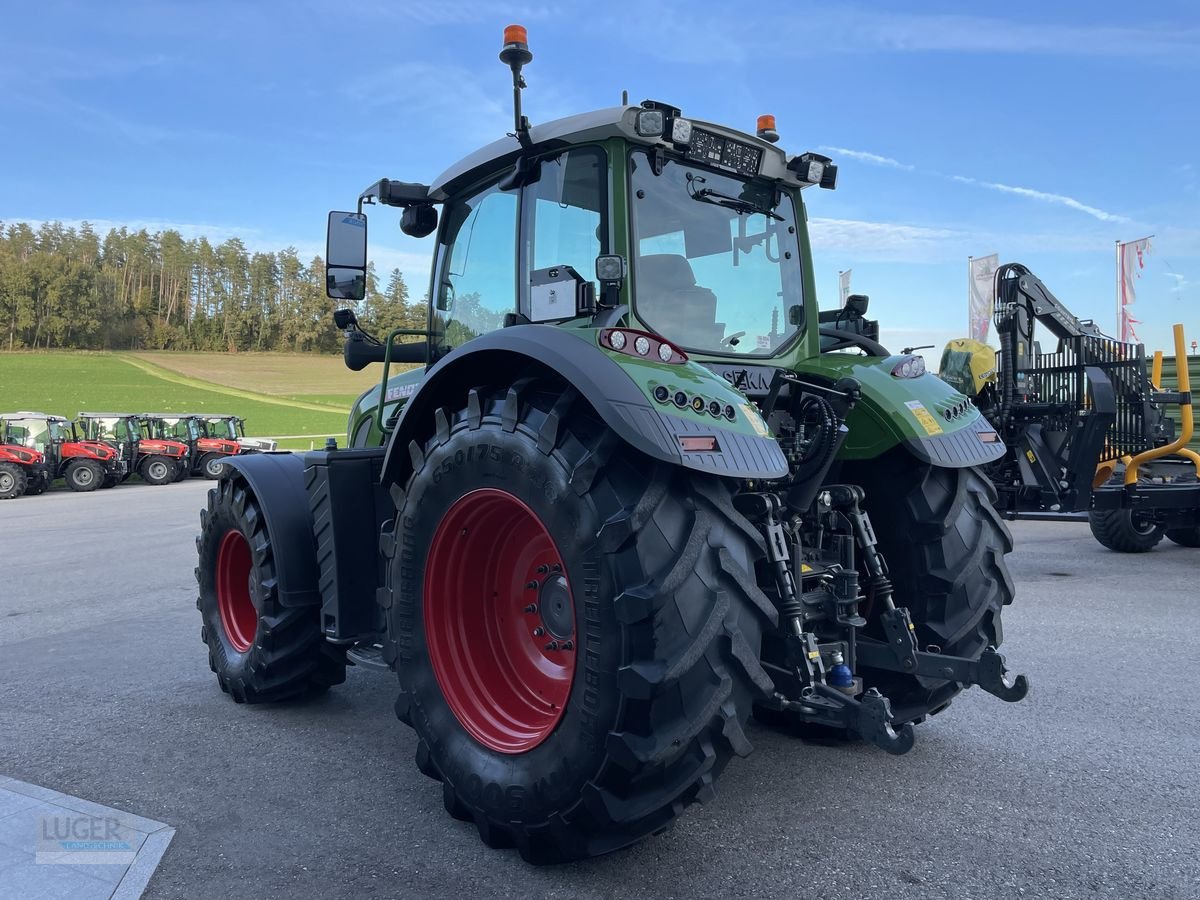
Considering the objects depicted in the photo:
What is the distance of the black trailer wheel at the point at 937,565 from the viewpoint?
10.8ft

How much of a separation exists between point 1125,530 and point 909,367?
6.88 metres

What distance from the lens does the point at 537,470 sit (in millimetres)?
2582

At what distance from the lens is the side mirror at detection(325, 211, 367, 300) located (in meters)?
3.85

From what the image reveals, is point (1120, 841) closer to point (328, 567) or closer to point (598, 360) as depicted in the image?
point (598, 360)

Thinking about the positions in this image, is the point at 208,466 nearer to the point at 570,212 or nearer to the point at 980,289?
the point at 980,289

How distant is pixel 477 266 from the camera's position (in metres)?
3.80

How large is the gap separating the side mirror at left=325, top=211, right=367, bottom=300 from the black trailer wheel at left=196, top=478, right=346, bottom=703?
3.84 ft

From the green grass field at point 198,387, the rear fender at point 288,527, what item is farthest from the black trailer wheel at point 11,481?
the rear fender at point 288,527

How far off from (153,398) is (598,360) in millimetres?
49095

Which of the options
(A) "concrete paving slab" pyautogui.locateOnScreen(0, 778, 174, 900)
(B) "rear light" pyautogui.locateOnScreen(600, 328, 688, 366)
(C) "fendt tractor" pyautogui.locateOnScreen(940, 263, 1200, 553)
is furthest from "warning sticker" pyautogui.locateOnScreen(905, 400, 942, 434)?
(C) "fendt tractor" pyautogui.locateOnScreen(940, 263, 1200, 553)

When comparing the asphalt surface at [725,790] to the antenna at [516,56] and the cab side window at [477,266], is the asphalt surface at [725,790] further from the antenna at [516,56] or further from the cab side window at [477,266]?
the antenna at [516,56]

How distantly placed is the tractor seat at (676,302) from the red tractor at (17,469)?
21.1 metres

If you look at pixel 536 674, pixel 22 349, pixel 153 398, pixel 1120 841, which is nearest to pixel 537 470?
pixel 536 674

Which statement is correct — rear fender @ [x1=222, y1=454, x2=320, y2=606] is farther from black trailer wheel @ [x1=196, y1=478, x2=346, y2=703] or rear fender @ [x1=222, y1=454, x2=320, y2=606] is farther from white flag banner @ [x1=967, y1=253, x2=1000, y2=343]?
white flag banner @ [x1=967, y1=253, x2=1000, y2=343]
